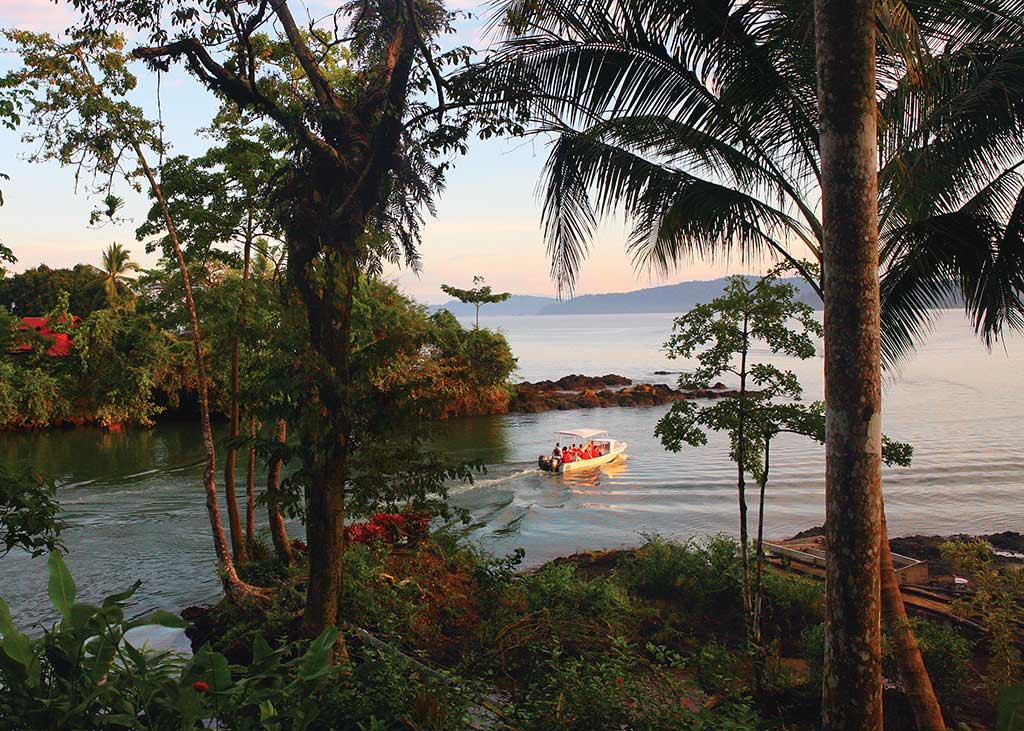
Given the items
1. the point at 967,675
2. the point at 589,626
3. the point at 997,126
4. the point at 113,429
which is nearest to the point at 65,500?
the point at 113,429

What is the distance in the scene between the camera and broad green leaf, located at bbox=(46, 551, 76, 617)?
2.78 meters

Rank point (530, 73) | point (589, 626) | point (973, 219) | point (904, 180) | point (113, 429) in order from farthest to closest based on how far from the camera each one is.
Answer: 1. point (113, 429)
2. point (589, 626)
3. point (530, 73)
4. point (973, 219)
5. point (904, 180)

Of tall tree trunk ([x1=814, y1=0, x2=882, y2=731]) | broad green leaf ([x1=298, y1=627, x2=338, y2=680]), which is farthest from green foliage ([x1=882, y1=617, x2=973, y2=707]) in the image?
broad green leaf ([x1=298, y1=627, x2=338, y2=680])

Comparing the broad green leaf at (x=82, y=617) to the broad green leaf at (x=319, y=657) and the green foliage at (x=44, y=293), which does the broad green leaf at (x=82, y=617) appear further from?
the green foliage at (x=44, y=293)

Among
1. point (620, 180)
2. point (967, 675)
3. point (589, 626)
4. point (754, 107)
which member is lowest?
point (967, 675)

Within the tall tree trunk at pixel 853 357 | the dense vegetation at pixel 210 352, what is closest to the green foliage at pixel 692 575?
the dense vegetation at pixel 210 352

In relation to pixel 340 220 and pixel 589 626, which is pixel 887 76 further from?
pixel 589 626

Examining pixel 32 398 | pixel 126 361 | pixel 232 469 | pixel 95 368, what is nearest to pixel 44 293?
pixel 32 398

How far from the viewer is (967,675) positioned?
30.4ft

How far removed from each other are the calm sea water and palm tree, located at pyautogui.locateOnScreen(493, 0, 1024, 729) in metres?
7.53

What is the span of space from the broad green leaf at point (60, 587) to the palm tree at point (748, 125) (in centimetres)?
510

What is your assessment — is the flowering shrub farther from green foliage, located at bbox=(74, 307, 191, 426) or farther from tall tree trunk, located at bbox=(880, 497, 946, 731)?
tall tree trunk, located at bbox=(880, 497, 946, 731)

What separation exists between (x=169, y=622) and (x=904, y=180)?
6.27m

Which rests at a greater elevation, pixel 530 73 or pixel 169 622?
pixel 530 73
